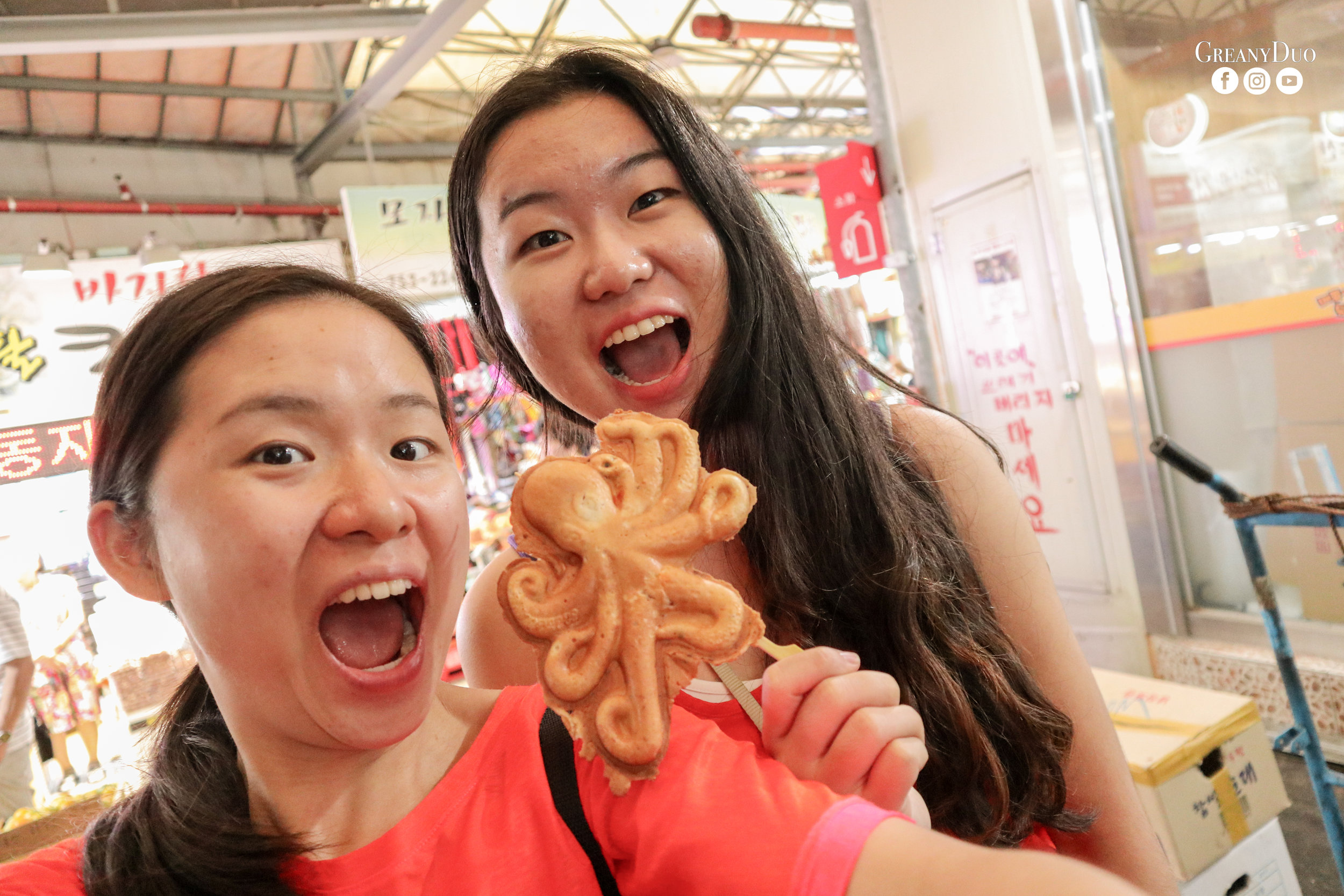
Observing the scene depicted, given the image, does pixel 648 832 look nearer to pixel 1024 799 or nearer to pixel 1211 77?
pixel 1024 799

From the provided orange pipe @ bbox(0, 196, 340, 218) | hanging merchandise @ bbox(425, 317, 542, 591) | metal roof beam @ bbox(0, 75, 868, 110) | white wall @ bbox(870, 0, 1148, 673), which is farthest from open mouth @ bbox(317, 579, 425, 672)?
orange pipe @ bbox(0, 196, 340, 218)

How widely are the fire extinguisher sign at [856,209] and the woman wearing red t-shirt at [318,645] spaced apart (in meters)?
4.36

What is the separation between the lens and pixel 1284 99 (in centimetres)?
367

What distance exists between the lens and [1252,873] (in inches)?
101

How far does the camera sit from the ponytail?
3.43ft

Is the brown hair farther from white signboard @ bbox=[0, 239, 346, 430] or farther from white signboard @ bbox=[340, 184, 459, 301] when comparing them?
white signboard @ bbox=[340, 184, 459, 301]

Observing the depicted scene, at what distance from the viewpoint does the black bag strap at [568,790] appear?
100cm

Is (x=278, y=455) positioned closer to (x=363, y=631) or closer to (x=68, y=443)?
(x=363, y=631)

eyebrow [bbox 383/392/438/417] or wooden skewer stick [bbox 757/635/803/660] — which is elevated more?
eyebrow [bbox 383/392/438/417]

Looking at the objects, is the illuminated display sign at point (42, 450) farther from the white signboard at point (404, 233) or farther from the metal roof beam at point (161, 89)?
the metal roof beam at point (161, 89)

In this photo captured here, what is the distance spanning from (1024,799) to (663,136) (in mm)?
1231

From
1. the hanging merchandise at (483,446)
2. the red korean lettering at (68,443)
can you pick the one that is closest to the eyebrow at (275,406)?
the red korean lettering at (68,443)

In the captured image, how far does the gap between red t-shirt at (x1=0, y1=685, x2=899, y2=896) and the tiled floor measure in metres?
3.30

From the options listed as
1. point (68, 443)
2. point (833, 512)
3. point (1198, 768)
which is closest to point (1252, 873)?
point (1198, 768)
